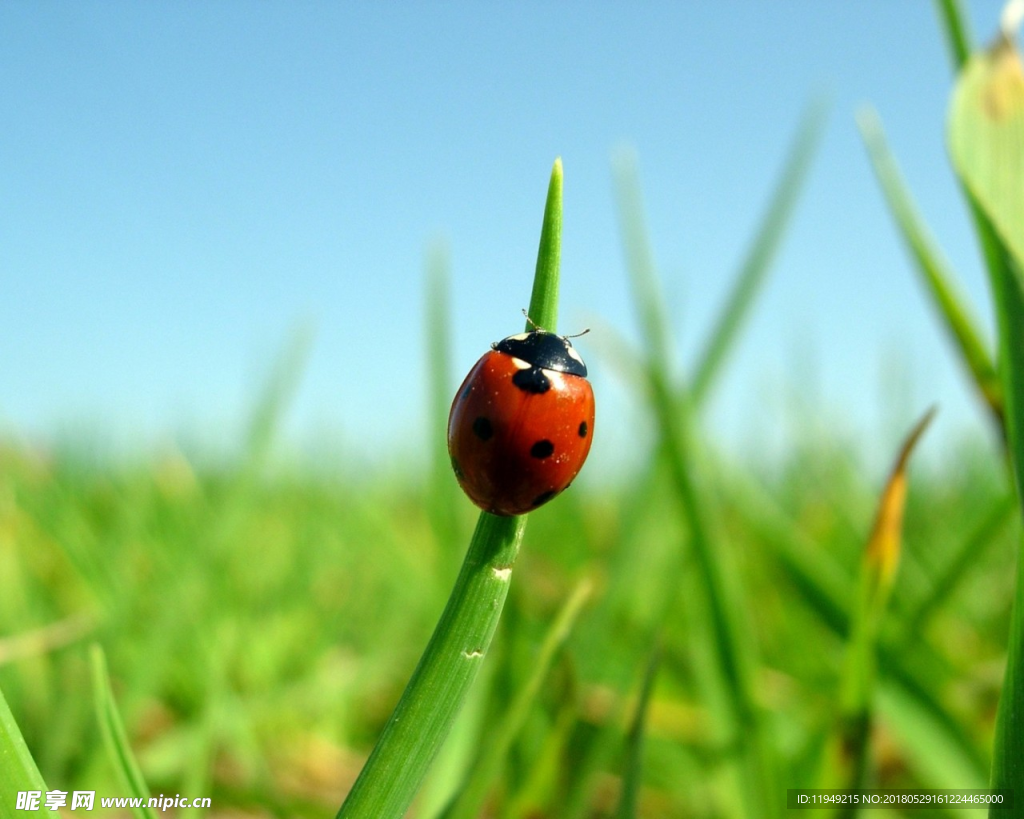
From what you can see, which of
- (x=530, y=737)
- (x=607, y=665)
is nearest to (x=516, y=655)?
(x=530, y=737)

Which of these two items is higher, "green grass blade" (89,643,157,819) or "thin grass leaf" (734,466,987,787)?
"green grass blade" (89,643,157,819)

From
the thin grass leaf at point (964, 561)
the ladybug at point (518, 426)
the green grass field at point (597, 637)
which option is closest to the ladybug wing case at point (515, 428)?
the ladybug at point (518, 426)

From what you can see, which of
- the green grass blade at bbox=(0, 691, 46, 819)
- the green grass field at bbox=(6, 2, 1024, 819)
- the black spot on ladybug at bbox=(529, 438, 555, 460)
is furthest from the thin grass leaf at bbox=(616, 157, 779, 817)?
the green grass blade at bbox=(0, 691, 46, 819)

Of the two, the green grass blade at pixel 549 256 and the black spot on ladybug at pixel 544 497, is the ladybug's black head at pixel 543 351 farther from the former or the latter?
the green grass blade at pixel 549 256

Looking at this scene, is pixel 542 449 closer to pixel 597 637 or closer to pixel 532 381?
pixel 532 381

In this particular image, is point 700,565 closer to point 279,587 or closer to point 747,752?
point 747,752

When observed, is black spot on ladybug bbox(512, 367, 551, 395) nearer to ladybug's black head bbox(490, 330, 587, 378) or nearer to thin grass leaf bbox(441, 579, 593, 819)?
ladybug's black head bbox(490, 330, 587, 378)
